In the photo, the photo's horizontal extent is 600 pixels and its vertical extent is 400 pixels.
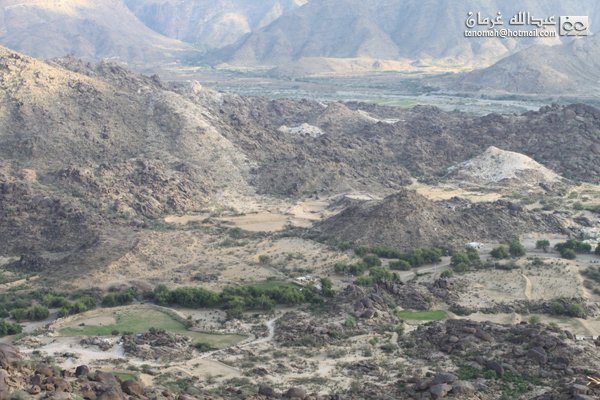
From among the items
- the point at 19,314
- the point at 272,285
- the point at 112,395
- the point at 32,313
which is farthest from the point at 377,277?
the point at 112,395

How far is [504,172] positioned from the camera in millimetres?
79312

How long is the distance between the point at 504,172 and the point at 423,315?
4506 centimetres

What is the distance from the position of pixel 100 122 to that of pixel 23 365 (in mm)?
57997

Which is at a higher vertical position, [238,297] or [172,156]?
[172,156]

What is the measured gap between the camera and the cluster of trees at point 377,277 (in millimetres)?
45822

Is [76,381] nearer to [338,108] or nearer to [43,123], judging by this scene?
[43,123]

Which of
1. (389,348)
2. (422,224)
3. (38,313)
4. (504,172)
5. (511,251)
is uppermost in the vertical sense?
(504,172)

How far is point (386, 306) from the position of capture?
40.8 meters

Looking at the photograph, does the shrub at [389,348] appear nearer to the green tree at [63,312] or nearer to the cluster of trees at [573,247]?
the green tree at [63,312]

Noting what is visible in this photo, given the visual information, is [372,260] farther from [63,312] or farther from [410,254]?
[63,312]

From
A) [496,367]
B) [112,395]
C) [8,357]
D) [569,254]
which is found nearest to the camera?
[112,395]

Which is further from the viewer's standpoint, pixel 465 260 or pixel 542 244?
pixel 542 244

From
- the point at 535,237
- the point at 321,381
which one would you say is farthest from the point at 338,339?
the point at 535,237

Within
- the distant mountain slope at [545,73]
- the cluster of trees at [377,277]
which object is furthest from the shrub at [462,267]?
the distant mountain slope at [545,73]
